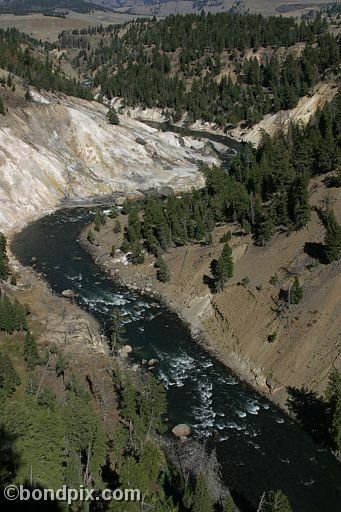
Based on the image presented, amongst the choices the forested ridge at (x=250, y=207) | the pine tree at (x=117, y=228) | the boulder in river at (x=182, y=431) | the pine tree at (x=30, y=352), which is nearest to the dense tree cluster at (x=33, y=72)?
the pine tree at (x=117, y=228)

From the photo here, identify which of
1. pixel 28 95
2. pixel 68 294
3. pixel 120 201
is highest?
pixel 28 95

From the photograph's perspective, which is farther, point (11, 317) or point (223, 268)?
point (223, 268)

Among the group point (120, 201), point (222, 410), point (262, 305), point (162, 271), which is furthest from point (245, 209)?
point (222, 410)

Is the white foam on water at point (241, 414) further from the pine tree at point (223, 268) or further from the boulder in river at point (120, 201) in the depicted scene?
the boulder in river at point (120, 201)

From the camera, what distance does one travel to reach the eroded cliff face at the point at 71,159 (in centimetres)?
9631

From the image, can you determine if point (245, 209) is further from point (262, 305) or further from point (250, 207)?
point (262, 305)

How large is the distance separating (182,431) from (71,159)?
254 ft

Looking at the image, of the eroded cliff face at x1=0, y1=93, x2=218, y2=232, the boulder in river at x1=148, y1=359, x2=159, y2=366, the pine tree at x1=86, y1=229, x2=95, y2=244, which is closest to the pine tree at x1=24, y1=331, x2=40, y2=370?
the boulder in river at x1=148, y1=359, x2=159, y2=366

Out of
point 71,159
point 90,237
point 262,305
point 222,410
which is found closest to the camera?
point 222,410

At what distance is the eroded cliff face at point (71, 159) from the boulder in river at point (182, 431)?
182 feet

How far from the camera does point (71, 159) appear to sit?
109250mm

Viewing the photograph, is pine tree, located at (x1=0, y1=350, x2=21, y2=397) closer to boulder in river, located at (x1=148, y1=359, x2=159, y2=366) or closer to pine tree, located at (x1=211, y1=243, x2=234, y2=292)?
boulder in river, located at (x1=148, y1=359, x2=159, y2=366)

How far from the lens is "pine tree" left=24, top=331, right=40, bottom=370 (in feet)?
161

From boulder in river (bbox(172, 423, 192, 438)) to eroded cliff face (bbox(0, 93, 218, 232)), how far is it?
5534cm
